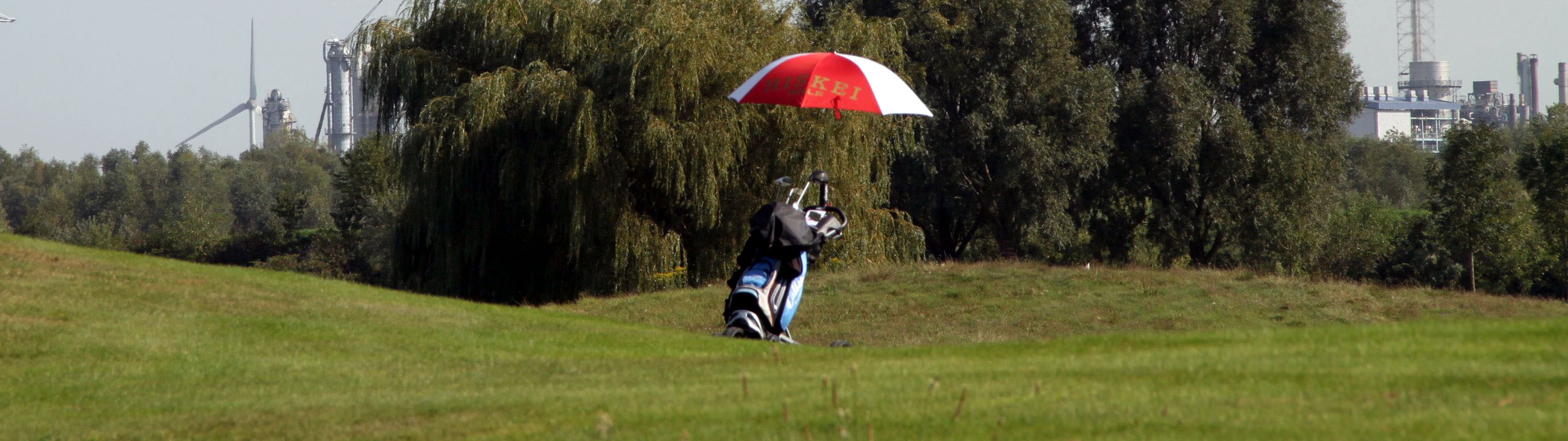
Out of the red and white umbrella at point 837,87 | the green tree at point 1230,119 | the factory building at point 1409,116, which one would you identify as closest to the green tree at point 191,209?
the green tree at point 1230,119

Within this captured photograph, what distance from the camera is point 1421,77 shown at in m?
194

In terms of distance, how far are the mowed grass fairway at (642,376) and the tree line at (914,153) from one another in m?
10.0

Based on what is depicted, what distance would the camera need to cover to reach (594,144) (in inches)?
891

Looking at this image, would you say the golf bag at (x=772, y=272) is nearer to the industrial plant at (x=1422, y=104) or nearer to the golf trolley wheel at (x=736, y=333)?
the golf trolley wheel at (x=736, y=333)

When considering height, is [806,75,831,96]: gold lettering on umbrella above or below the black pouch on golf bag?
above

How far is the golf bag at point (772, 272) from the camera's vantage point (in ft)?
37.3

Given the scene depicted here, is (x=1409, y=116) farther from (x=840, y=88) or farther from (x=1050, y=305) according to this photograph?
(x=840, y=88)

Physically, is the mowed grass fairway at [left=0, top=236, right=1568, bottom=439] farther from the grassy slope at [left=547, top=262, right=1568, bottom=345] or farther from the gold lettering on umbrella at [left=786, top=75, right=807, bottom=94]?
the grassy slope at [left=547, top=262, right=1568, bottom=345]

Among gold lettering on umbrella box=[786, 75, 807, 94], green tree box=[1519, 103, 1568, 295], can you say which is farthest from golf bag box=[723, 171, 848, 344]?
green tree box=[1519, 103, 1568, 295]

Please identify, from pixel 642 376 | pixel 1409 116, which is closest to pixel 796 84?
pixel 642 376

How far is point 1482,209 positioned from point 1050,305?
36.2m

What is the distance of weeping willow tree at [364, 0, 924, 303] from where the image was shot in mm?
23109

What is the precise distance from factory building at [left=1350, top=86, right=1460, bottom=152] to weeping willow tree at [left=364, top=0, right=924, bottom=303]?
165646mm

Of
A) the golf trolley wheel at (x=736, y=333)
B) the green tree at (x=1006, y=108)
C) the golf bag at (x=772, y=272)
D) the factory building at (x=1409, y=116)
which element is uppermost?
the factory building at (x=1409, y=116)
